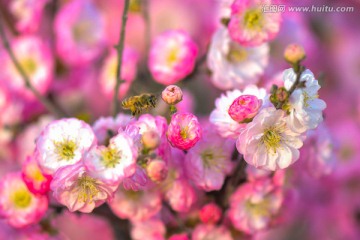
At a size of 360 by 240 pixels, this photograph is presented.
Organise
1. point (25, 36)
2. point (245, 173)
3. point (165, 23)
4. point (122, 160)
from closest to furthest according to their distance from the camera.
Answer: point (122, 160) → point (245, 173) → point (25, 36) → point (165, 23)

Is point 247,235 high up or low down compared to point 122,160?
down

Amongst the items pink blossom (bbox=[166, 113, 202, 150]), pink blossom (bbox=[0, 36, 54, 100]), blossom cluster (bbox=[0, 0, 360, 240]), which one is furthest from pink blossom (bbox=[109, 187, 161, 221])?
pink blossom (bbox=[0, 36, 54, 100])

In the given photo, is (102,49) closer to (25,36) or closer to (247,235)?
(25,36)

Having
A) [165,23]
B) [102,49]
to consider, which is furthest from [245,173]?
[165,23]

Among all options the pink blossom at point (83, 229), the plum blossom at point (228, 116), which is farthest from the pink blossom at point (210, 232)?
the pink blossom at point (83, 229)

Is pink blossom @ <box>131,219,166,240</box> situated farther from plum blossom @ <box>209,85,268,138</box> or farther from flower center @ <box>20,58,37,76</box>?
flower center @ <box>20,58,37,76</box>

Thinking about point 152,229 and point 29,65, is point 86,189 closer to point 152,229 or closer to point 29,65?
point 152,229
